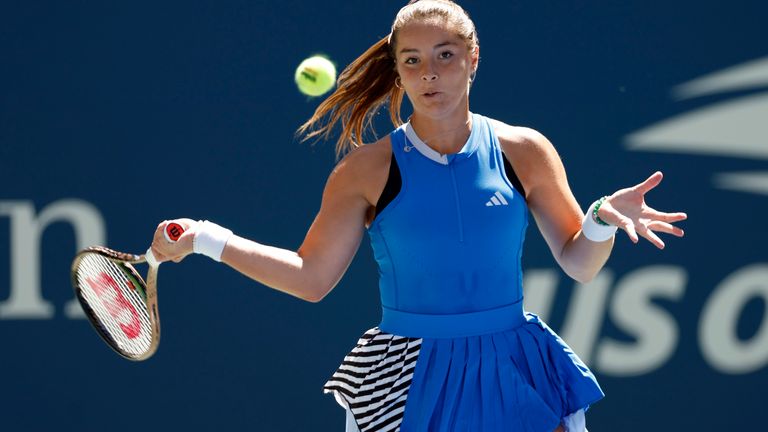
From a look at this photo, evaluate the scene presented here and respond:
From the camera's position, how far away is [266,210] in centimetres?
412

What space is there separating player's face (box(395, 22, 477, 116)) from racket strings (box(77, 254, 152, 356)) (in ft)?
2.73

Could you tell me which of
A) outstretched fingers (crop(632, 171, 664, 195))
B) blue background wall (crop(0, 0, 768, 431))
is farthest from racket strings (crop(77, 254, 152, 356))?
outstretched fingers (crop(632, 171, 664, 195))

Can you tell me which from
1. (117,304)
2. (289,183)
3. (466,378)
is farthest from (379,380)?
(289,183)

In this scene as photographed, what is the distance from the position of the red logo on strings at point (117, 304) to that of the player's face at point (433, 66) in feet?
2.81

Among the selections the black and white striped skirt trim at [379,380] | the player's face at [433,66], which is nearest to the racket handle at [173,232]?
the black and white striped skirt trim at [379,380]

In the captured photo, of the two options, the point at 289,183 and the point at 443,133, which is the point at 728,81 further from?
the point at 443,133

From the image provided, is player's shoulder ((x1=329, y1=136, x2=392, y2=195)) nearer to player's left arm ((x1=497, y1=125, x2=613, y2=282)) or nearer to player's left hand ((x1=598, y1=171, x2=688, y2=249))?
player's left arm ((x1=497, y1=125, x2=613, y2=282))

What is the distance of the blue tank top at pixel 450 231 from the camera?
2750mm

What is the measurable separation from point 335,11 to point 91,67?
813mm

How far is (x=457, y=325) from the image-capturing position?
277 cm

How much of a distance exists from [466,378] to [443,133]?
1.84ft

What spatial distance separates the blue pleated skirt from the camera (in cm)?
271

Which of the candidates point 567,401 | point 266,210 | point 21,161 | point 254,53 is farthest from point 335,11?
point 567,401

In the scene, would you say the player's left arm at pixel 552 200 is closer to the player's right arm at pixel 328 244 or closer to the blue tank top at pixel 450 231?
the blue tank top at pixel 450 231
